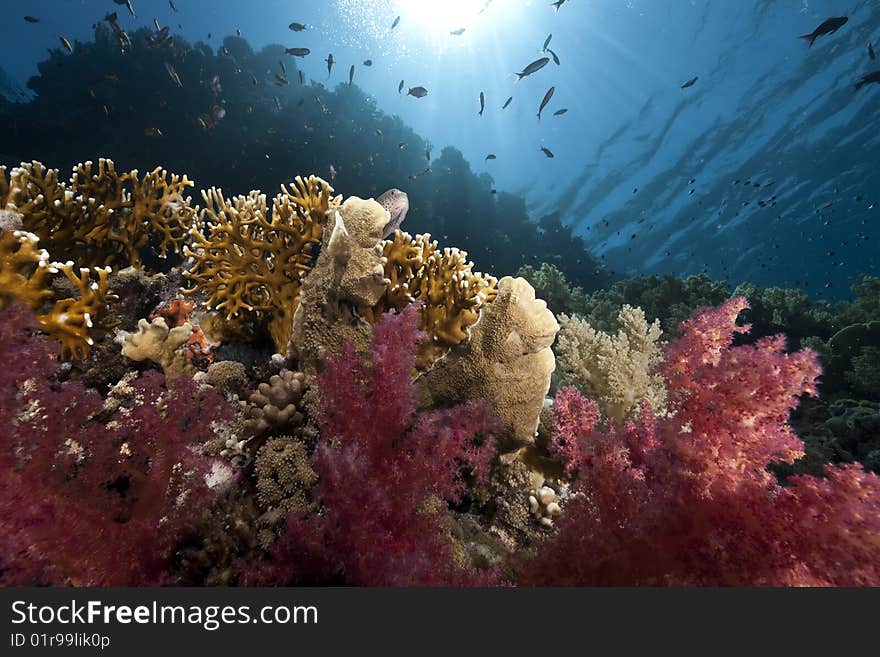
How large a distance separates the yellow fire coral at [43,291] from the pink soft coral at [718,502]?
337cm

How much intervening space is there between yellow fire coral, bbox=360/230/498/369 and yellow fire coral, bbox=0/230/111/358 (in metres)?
2.05

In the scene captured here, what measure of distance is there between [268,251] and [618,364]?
3.30m

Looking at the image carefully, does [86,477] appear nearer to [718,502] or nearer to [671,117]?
[718,502]

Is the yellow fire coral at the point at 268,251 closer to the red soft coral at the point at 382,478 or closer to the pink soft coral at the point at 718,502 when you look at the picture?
the red soft coral at the point at 382,478

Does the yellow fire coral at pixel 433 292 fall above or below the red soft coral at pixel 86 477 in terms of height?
above

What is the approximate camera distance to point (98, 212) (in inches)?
149

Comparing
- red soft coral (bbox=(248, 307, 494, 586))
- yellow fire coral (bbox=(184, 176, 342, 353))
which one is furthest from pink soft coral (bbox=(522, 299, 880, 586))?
yellow fire coral (bbox=(184, 176, 342, 353))

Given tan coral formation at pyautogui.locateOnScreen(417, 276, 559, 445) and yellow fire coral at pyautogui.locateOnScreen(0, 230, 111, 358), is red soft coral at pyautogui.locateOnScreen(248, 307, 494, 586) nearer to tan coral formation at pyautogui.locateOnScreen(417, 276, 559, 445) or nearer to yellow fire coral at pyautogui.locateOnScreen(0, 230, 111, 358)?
tan coral formation at pyautogui.locateOnScreen(417, 276, 559, 445)

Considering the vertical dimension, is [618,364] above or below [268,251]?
below

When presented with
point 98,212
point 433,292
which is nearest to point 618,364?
point 433,292

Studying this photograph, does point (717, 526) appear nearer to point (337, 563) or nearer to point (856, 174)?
point (337, 563)

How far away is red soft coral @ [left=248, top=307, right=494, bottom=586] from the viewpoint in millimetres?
1555

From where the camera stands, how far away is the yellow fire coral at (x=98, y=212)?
3320mm

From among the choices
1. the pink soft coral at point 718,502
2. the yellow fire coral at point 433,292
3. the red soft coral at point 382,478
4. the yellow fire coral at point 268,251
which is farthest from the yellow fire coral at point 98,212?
the pink soft coral at point 718,502
